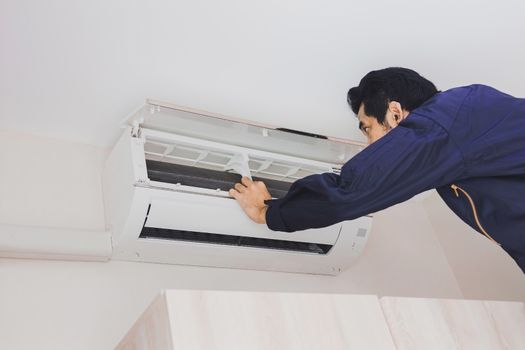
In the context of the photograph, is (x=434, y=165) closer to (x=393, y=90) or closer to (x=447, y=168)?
(x=447, y=168)

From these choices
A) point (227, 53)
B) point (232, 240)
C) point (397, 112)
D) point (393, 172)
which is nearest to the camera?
point (393, 172)

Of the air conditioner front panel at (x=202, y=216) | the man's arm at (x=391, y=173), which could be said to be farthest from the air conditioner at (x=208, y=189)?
the man's arm at (x=391, y=173)

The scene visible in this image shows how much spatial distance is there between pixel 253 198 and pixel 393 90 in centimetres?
45

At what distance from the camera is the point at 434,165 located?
102 cm

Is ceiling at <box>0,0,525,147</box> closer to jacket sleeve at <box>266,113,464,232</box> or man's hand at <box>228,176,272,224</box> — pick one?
man's hand at <box>228,176,272,224</box>

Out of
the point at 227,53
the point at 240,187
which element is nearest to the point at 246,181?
the point at 240,187

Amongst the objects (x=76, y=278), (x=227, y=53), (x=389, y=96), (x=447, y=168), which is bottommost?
(x=447, y=168)

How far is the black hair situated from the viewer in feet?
3.88

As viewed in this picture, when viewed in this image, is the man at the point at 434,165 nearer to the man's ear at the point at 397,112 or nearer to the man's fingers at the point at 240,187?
the man's ear at the point at 397,112

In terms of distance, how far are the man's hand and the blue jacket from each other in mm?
215

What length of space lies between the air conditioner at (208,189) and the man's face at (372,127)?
265mm

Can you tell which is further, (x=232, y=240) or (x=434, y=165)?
(x=232, y=240)

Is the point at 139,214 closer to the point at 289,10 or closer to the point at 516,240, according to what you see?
the point at 289,10

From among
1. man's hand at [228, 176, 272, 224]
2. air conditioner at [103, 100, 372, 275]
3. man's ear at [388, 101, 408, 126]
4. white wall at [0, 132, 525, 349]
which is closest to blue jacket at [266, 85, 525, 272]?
man's ear at [388, 101, 408, 126]
